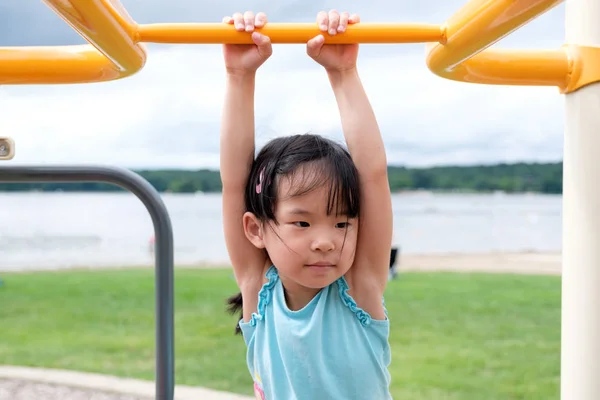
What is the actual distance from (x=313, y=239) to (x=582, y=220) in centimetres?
41

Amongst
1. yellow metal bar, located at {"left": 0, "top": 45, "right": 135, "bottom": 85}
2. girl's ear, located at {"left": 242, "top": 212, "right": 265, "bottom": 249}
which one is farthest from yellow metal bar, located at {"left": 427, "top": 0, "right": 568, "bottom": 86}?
yellow metal bar, located at {"left": 0, "top": 45, "right": 135, "bottom": 85}

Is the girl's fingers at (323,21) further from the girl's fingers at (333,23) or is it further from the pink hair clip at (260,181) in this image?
the pink hair clip at (260,181)

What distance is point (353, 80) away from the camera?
1.12 metres

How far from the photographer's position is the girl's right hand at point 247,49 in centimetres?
97

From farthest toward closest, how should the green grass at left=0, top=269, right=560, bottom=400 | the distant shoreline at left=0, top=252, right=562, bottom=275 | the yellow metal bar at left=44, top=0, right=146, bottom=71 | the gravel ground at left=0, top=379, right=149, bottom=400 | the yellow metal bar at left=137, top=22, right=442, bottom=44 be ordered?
the distant shoreline at left=0, top=252, right=562, bottom=275 → the green grass at left=0, top=269, right=560, bottom=400 → the gravel ground at left=0, top=379, right=149, bottom=400 → the yellow metal bar at left=137, top=22, right=442, bottom=44 → the yellow metal bar at left=44, top=0, right=146, bottom=71

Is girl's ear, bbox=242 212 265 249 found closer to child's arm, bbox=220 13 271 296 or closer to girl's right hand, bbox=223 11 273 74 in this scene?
child's arm, bbox=220 13 271 296

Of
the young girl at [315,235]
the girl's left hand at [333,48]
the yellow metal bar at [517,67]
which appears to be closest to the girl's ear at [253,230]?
the young girl at [315,235]

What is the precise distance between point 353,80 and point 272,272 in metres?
0.34

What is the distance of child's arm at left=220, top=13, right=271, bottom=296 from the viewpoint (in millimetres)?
1107

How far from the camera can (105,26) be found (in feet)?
2.91

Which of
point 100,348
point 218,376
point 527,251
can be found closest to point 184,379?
point 218,376

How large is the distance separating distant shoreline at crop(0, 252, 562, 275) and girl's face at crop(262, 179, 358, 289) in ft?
32.1

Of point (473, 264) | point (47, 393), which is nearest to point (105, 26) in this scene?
point (47, 393)

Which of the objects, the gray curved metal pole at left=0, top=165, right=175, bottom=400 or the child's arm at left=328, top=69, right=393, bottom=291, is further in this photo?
the gray curved metal pole at left=0, top=165, right=175, bottom=400
